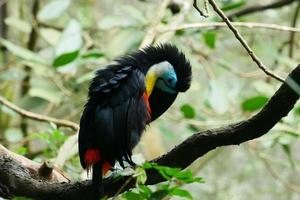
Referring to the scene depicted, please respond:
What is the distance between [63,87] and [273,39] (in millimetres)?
1775

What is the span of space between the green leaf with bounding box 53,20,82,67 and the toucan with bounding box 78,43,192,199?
716 millimetres

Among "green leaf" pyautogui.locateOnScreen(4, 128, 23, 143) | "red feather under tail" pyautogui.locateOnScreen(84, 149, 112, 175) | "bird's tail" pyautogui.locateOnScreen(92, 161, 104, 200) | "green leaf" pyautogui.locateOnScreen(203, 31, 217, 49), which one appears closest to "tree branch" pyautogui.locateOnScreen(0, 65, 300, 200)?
→ "bird's tail" pyautogui.locateOnScreen(92, 161, 104, 200)

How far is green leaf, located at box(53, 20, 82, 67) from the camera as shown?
9.59ft

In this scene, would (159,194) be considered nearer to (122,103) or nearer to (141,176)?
(141,176)

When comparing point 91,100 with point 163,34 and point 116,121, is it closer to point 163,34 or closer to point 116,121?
point 116,121

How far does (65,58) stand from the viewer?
290 centimetres

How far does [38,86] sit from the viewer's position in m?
3.54

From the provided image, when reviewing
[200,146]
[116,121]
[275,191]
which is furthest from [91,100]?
[275,191]

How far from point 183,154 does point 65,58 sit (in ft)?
4.53

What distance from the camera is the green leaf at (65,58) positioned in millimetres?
2871

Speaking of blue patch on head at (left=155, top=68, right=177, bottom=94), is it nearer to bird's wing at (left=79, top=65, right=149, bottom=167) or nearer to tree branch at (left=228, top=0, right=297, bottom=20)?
bird's wing at (left=79, top=65, right=149, bottom=167)

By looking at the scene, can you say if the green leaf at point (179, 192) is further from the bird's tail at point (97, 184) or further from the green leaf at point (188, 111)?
the green leaf at point (188, 111)

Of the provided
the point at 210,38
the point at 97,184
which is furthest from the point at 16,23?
the point at 97,184

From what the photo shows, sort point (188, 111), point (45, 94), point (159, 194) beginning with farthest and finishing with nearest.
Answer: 1. point (45, 94)
2. point (188, 111)
3. point (159, 194)
